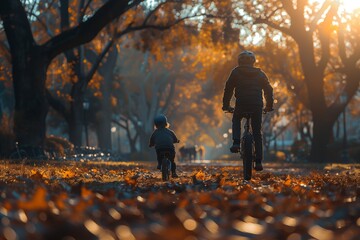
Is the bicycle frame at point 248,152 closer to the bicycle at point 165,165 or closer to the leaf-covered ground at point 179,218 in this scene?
the bicycle at point 165,165

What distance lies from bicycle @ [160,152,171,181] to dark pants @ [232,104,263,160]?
48.7 inches

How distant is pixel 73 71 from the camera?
31.9 m

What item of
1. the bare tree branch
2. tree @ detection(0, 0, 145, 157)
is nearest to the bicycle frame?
the bare tree branch

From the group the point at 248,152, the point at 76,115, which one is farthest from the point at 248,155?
the point at 76,115

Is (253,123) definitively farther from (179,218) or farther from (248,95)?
(179,218)

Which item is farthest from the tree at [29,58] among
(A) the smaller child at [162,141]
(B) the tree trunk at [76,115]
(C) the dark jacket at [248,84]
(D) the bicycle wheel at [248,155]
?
(D) the bicycle wheel at [248,155]

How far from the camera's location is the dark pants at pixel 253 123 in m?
11.6

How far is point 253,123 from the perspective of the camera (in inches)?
462

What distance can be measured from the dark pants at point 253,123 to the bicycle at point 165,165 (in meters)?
1.24

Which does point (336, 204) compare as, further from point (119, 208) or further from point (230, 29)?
point (230, 29)

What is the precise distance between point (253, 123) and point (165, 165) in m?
1.59

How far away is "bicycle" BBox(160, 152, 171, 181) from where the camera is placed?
1204 centimetres

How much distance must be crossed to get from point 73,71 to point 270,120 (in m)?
37.4

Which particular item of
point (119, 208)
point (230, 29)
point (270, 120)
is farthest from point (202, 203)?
point (270, 120)
